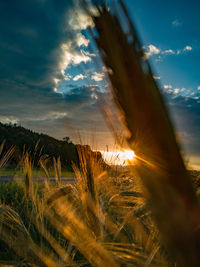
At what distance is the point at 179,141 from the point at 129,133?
5.4 inches

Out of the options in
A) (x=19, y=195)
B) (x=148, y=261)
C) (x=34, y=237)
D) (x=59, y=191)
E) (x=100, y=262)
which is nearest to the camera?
(x=148, y=261)

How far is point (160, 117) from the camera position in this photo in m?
0.56

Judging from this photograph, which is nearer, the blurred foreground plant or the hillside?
the blurred foreground plant

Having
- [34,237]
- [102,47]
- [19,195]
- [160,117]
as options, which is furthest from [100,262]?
[19,195]

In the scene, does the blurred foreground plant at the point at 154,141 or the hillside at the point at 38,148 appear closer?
the blurred foreground plant at the point at 154,141

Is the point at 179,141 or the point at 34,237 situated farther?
the point at 34,237

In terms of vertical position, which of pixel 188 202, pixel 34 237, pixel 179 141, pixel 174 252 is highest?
pixel 179 141

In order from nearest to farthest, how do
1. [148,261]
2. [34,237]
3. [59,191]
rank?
[148,261], [59,191], [34,237]

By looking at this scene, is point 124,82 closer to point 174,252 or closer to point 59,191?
point 174,252

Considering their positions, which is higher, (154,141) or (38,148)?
(38,148)

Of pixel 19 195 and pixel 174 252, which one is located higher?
pixel 174 252

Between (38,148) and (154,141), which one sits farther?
(38,148)

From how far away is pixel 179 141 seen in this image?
588mm

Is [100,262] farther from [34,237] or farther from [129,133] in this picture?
[34,237]
